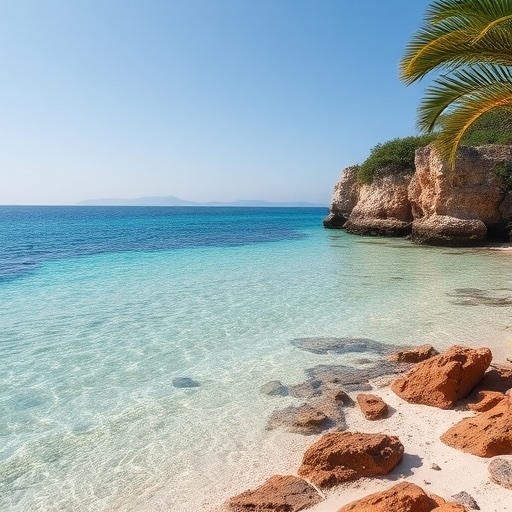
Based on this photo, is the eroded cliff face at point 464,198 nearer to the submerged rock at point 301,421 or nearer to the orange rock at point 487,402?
the orange rock at point 487,402

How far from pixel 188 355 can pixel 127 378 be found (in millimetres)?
1245

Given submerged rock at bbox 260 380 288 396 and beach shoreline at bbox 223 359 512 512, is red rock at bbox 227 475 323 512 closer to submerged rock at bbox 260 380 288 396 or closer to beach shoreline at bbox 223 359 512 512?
Result: beach shoreline at bbox 223 359 512 512

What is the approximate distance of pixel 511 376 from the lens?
5555 millimetres

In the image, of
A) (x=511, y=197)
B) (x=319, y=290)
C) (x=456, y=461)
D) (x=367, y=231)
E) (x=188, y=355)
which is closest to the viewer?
(x=456, y=461)

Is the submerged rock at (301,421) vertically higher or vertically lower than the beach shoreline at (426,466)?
lower

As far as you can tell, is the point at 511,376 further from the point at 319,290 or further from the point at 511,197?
the point at 511,197

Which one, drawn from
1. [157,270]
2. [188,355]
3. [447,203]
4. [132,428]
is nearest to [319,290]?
[188,355]

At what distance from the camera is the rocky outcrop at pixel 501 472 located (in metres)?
3.56

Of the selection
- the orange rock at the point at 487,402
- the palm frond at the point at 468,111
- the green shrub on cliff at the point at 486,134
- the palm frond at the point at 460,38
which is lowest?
the orange rock at the point at 487,402

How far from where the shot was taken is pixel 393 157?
32.4 meters

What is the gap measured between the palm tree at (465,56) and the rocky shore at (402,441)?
4.29m

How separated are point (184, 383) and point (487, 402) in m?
3.86

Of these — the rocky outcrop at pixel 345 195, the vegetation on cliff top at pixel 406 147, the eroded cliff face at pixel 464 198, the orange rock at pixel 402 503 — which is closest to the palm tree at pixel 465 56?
the orange rock at pixel 402 503

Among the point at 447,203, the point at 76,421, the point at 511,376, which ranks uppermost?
the point at 447,203
